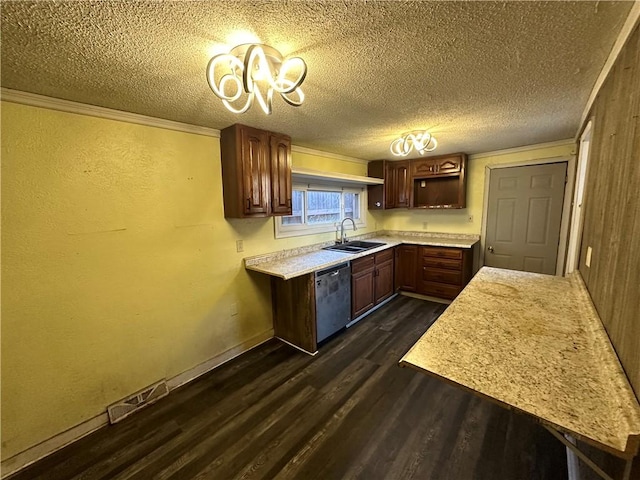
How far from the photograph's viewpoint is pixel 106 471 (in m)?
1.60

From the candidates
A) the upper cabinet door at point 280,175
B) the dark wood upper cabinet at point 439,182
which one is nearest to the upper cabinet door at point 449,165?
the dark wood upper cabinet at point 439,182

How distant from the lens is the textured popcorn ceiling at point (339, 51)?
3.23ft

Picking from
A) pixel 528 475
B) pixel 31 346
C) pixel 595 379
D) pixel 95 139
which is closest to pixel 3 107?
pixel 95 139

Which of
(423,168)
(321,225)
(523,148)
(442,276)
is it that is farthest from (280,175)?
(523,148)

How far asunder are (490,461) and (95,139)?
325 centimetres

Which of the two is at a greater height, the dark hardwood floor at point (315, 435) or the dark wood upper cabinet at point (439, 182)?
the dark wood upper cabinet at point (439, 182)

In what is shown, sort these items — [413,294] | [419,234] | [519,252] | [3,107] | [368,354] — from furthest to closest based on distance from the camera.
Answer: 1. [419,234]
2. [413,294]
3. [519,252]
4. [368,354]
5. [3,107]

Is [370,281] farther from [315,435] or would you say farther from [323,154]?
[315,435]

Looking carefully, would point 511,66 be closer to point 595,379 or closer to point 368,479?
point 595,379

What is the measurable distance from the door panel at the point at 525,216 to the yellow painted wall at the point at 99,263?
3574mm

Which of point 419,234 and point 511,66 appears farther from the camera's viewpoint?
point 419,234

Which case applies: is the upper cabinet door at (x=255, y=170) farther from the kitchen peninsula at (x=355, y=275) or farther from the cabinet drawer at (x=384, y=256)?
the cabinet drawer at (x=384, y=256)

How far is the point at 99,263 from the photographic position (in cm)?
188

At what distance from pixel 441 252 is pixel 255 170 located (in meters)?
2.85
